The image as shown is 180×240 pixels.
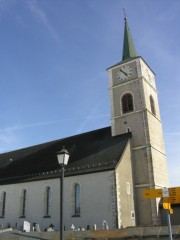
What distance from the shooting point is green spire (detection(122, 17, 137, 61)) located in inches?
1271

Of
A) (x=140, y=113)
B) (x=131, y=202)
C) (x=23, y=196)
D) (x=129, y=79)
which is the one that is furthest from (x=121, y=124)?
(x=23, y=196)

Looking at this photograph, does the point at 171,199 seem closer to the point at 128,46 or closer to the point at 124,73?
the point at 124,73

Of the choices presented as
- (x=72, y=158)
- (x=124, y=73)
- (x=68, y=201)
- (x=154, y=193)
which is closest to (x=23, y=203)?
(x=68, y=201)

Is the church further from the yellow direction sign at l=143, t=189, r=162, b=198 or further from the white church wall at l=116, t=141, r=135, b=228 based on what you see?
the yellow direction sign at l=143, t=189, r=162, b=198

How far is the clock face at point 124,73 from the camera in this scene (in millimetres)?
29703

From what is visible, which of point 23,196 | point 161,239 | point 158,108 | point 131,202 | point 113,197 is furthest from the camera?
point 158,108

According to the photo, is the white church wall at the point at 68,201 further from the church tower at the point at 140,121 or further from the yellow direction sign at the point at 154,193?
the yellow direction sign at the point at 154,193

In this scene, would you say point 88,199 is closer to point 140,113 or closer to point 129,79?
point 140,113

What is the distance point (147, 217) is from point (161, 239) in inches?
456

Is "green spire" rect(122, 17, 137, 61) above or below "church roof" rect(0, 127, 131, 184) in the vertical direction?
above

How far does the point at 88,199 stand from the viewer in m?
21.6

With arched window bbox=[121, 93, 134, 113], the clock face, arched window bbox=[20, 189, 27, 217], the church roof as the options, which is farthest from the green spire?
arched window bbox=[20, 189, 27, 217]

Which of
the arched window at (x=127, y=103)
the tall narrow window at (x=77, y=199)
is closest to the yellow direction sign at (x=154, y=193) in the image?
the tall narrow window at (x=77, y=199)

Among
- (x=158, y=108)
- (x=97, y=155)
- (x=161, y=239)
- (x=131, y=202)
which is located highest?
(x=158, y=108)
